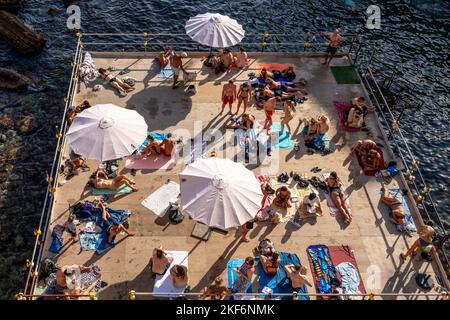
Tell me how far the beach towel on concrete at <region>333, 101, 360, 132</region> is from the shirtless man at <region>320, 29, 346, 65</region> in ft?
13.0

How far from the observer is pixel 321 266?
1541 cm

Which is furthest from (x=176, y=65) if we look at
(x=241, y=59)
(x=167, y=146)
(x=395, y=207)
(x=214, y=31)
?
(x=395, y=207)

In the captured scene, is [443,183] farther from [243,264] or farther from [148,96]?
[148,96]

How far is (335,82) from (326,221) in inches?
413

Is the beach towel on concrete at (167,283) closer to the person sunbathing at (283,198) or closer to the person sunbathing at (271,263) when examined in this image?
the person sunbathing at (271,263)

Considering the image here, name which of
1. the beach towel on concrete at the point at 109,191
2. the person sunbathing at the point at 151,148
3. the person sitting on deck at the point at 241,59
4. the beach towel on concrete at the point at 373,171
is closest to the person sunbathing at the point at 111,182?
the beach towel on concrete at the point at 109,191

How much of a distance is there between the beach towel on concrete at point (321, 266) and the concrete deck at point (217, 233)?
0.29 metres

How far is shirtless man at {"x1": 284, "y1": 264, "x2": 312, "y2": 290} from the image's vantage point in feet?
47.1

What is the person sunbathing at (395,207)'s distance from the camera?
16.8 meters

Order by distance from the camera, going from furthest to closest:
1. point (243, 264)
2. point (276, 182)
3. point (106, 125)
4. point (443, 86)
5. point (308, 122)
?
point (443, 86), point (308, 122), point (276, 182), point (106, 125), point (243, 264)

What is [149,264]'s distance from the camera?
49.3 feet

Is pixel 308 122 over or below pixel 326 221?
over

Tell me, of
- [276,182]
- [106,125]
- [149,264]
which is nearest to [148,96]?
[106,125]
